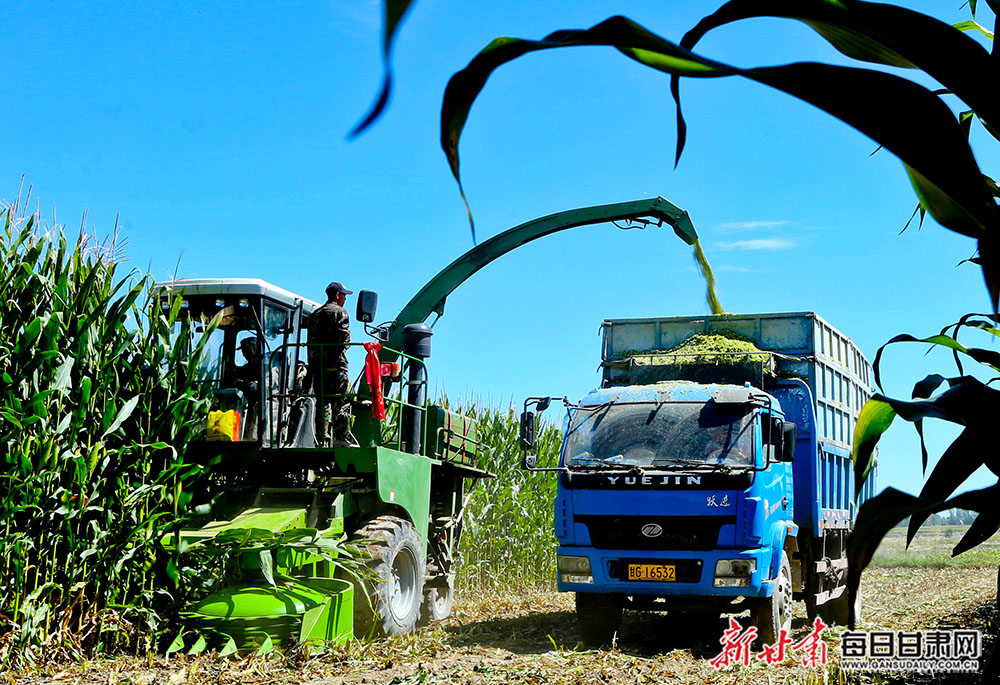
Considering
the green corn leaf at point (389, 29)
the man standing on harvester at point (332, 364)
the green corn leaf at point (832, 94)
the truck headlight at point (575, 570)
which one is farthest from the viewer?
the man standing on harvester at point (332, 364)

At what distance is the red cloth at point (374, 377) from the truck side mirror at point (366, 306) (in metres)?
0.29

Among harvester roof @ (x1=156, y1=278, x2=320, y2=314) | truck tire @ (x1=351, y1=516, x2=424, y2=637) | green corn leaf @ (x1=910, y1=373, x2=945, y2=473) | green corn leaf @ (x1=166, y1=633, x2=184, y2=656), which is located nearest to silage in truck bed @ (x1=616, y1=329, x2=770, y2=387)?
truck tire @ (x1=351, y1=516, x2=424, y2=637)

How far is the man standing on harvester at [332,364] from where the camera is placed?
904 cm

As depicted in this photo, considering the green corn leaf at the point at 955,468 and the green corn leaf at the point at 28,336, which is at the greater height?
the green corn leaf at the point at 28,336

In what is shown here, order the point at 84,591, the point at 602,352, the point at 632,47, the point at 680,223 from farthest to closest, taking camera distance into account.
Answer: the point at 680,223, the point at 602,352, the point at 84,591, the point at 632,47

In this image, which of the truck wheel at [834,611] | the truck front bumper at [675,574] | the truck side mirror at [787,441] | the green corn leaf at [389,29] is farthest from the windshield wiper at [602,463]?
the green corn leaf at [389,29]

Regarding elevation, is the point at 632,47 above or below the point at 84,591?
above

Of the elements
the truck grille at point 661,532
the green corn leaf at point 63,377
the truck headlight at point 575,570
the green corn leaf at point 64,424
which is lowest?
the truck headlight at point 575,570

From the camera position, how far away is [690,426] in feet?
30.0

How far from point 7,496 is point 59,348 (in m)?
1.19

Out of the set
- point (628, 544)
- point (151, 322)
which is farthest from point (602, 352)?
point (151, 322)

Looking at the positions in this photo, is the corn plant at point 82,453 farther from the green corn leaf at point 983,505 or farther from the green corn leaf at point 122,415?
the green corn leaf at point 983,505

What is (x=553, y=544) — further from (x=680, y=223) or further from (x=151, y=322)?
(x=151, y=322)

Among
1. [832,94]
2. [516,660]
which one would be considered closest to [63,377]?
[516,660]
